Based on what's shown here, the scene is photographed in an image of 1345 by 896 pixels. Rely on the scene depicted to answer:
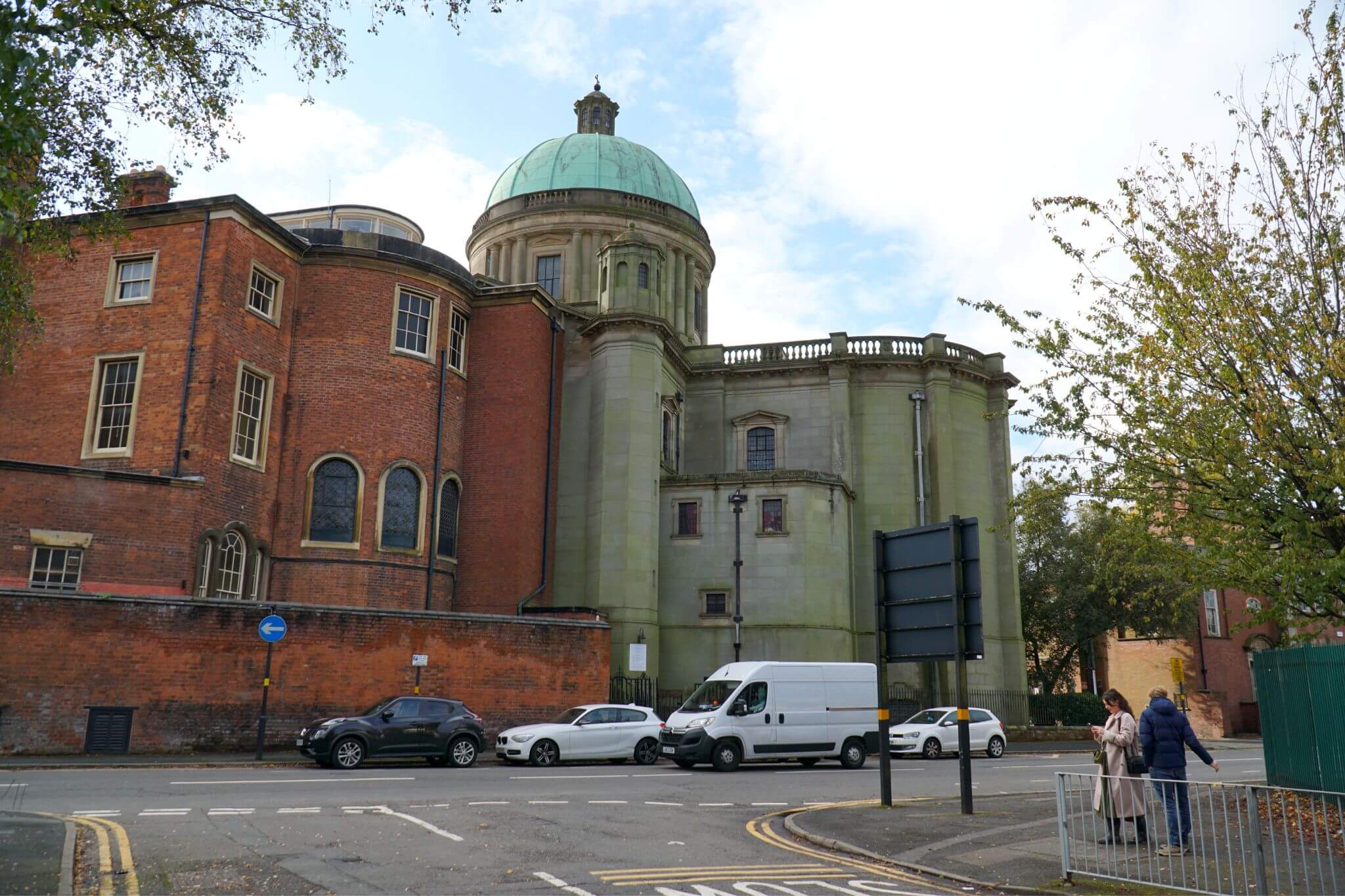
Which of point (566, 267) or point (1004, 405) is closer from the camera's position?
point (1004, 405)

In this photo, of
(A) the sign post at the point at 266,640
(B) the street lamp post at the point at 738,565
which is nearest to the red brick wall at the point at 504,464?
(B) the street lamp post at the point at 738,565

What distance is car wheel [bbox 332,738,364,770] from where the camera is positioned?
18250 mm

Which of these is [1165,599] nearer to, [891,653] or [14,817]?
[891,653]

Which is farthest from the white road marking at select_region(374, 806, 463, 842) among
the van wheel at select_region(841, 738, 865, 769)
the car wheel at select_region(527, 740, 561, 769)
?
the van wheel at select_region(841, 738, 865, 769)

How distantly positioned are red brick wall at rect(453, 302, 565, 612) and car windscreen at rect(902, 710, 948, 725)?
38.6 ft

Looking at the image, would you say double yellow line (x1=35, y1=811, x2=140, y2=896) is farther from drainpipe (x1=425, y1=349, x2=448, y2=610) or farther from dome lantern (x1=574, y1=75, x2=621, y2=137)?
dome lantern (x1=574, y1=75, x2=621, y2=137)

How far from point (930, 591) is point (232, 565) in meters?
18.5

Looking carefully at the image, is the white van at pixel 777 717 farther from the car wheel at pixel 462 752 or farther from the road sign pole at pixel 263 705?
the road sign pole at pixel 263 705

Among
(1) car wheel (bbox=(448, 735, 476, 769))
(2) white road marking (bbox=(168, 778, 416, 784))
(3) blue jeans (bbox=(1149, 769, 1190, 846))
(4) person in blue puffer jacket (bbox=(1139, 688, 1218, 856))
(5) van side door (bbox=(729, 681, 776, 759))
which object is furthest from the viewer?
(5) van side door (bbox=(729, 681, 776, 759))

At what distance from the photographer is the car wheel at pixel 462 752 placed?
19703 mm

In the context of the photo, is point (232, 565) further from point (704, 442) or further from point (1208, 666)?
point (1208, 666)

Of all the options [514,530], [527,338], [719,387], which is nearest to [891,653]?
[514,530]

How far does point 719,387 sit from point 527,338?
10496 millimetres

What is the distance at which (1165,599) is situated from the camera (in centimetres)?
4141
